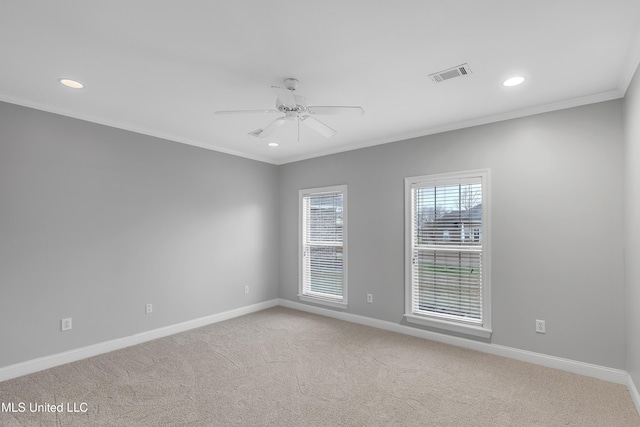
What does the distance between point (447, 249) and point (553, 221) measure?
42.7 inches

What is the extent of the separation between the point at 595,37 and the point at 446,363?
2.93 meters

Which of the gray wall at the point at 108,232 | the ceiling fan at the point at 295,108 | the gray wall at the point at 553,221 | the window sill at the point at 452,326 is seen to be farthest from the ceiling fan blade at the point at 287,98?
the window sill at the point at 452,326

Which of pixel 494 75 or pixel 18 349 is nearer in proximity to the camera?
pixel 494 75

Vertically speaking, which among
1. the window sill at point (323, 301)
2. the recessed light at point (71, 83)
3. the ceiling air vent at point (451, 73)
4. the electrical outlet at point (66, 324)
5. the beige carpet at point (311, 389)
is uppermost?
the ceiling air vent at point (451, 73)

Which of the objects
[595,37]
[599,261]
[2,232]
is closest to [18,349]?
[2,232]

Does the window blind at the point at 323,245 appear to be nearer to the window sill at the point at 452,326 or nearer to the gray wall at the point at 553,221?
the gray wall at the point at 553,221

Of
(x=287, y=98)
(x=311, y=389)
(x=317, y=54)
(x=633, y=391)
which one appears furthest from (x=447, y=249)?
(x=317, y=54)

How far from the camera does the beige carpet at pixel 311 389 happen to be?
92.5 inches

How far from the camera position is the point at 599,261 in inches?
116

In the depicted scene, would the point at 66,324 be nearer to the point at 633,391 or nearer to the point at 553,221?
the point at 553,221

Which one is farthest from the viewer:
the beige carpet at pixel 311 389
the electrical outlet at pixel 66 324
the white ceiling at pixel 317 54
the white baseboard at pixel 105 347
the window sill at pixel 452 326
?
the window sill at pixel 452 326

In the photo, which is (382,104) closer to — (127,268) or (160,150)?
(160,150)

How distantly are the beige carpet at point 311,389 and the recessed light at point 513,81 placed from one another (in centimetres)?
258

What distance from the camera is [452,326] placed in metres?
3.74
